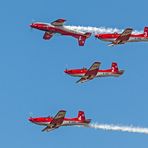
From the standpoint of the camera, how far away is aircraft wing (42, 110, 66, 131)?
128 metres

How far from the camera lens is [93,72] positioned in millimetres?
133250

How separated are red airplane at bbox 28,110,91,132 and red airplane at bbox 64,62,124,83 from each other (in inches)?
330

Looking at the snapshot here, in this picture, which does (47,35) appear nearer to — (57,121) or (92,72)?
(92,72)

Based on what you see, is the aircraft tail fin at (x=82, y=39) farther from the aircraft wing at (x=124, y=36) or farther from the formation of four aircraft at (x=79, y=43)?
the aircraft wing at (x=124, y=36)

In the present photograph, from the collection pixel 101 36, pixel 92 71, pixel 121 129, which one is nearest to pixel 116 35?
pixel 101 36

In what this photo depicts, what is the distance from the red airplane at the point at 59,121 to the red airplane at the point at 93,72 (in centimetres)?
839

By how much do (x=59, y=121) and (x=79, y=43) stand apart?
17712mm

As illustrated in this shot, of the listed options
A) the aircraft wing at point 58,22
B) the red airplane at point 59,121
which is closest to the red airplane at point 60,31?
the aircraft wing at point 58,22

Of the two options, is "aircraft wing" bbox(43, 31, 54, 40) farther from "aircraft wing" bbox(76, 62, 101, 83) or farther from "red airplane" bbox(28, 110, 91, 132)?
"red airplane" bbox(28, 110, 91, 132)

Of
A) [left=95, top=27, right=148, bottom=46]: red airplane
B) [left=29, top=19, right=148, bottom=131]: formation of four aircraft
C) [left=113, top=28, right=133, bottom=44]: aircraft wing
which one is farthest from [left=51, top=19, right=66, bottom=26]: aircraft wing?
[left=113, top=28, right=133, bottom=44]: aircraft wing

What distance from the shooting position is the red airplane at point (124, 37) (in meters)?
123

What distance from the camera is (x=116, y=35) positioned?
126 meters

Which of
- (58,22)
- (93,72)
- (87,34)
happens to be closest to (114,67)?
(93,72)

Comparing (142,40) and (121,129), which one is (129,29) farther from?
(121,129)
